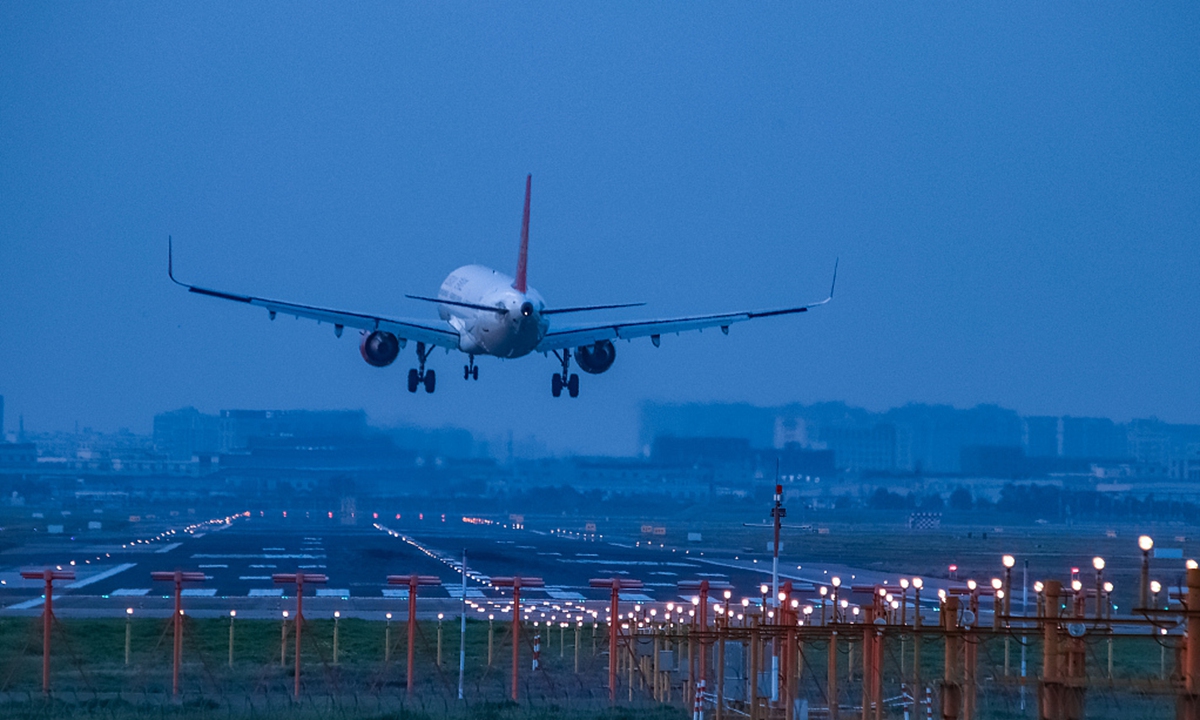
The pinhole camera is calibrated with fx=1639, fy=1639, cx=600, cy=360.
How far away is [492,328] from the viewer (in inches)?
2571

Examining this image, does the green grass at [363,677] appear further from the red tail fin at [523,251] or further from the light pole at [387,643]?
the red tail fin at [523,251]

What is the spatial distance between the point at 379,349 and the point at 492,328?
5.12 meters

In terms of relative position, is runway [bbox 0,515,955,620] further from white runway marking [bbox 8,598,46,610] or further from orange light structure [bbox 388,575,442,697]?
orange light structure [bbox 388,575,442,697]

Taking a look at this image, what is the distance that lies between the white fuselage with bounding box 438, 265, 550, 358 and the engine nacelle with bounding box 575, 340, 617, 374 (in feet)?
10.0

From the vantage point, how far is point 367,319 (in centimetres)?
6712

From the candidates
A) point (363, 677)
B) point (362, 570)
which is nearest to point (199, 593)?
point (362, 570)

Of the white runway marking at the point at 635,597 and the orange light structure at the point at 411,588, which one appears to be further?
the white runway marking at the point at 635,597

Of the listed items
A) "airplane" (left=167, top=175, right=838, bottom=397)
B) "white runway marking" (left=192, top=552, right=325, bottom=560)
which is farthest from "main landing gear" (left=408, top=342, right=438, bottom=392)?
"white runway marking" (left=192, top=552, right=325, bottom=560)

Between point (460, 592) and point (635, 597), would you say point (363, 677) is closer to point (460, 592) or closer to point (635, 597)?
point (635, 597)

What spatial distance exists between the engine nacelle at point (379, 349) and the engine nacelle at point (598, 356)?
8.23 m

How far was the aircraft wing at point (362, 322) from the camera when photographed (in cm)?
6506

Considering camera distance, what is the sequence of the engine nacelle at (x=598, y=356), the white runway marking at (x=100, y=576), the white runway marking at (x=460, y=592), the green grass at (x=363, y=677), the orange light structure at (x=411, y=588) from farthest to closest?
the white runway marking at (x=100, y=576), the white runway marking at (x=460, y=592), the engine nacelle at (x=598, y=356), the orange light structure at (x=411, y=588), the green grass at (x=363, y=677)

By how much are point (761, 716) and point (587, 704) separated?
8.98 meters

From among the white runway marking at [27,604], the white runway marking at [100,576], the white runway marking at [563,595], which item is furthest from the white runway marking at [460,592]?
the white runway marking at [27,604]
